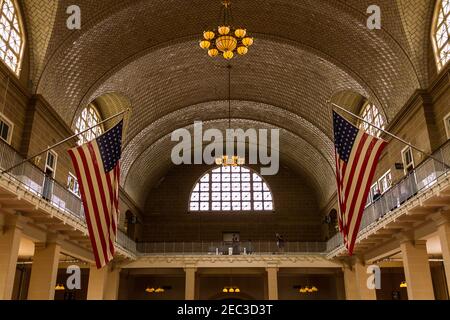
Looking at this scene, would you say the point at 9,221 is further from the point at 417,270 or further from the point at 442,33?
the point at 442,33

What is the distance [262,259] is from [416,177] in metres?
13.9

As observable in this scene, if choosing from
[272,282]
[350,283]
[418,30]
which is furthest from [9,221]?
[350,283]

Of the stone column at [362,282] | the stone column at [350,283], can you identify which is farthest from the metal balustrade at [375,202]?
the stone column at [350,283]

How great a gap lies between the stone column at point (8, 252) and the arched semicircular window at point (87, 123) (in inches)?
323

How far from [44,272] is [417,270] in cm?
1432

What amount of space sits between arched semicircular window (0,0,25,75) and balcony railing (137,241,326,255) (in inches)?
646

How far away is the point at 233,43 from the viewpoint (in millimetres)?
14000

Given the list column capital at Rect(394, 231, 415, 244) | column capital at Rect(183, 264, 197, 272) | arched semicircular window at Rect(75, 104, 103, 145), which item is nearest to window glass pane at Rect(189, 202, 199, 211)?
Result: column capital at Rect(183, 264, 197, 272)

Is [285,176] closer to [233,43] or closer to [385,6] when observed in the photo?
[385,6]

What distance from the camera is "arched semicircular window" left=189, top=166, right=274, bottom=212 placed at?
3625 cm

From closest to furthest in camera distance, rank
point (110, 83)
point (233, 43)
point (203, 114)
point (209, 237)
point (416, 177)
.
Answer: point (233, 43) → point (416, 177) → point (110, 83) → point (203, 114) → point (209, 237)

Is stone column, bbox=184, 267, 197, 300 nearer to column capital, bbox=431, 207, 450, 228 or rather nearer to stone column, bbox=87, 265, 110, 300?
stone column, bbox=87, 265, 110, 300
